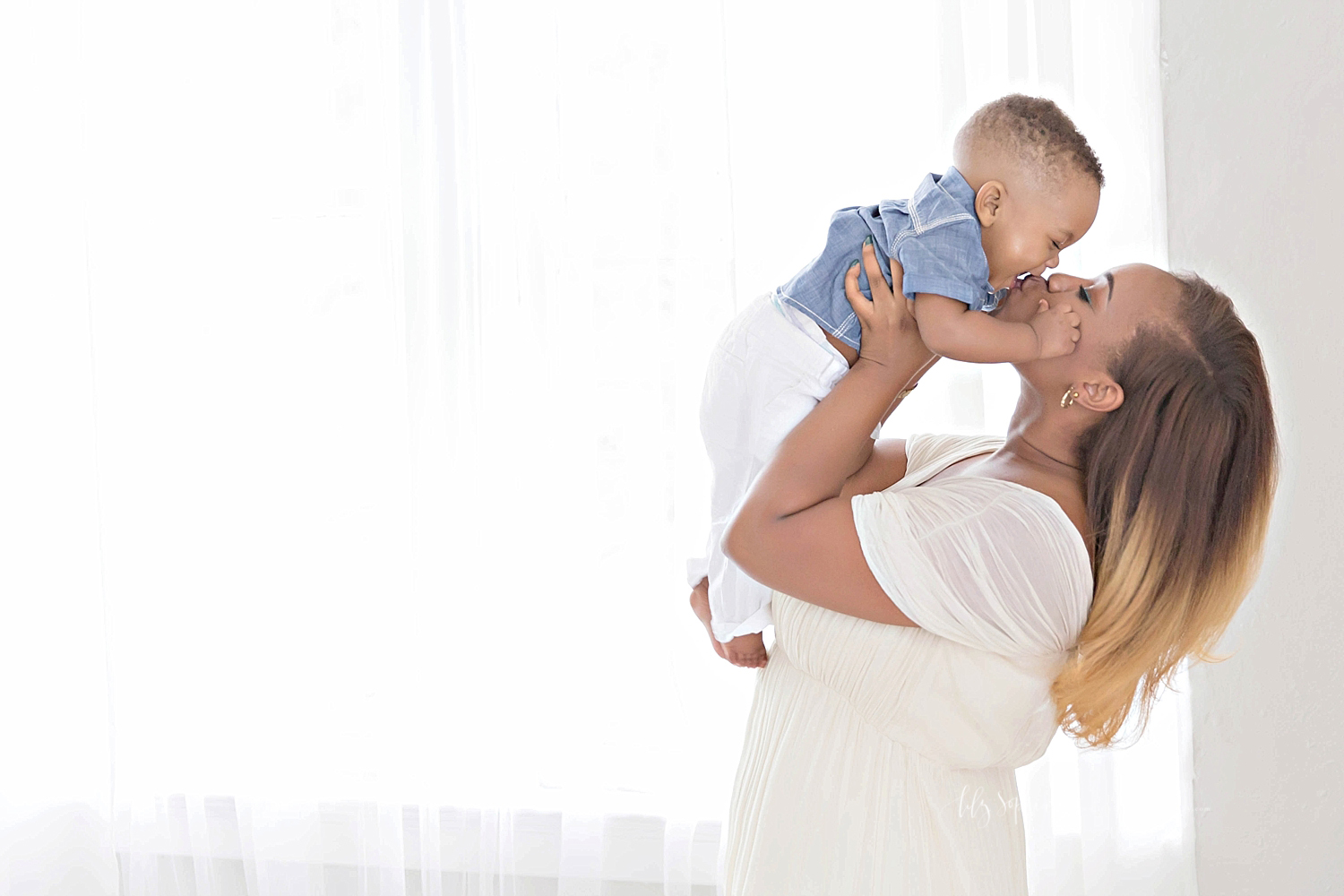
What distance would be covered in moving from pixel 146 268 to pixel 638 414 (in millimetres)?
1150

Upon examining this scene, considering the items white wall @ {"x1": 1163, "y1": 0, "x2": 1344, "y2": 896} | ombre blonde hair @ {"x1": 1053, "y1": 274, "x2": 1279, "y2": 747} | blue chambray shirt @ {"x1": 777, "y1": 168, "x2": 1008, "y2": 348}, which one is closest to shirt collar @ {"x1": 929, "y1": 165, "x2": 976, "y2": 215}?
blue chambray shirt @ {"x1": 777, "y1": 168, "x2": 1008, "y2": 348}

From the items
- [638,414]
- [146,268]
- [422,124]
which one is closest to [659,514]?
[638,414]

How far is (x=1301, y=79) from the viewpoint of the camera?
1.73 meters

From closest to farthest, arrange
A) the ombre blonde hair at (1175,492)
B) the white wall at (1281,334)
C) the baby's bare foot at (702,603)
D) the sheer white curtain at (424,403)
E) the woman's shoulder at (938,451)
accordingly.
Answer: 1. the ombre blonde hair at (1175,492)
2. the woman's shoulder at (938,451)
3. the baby's bare foot at (702,603)
4. the white wall at (1281,334)
5. the sheer white curtain at (424,403)

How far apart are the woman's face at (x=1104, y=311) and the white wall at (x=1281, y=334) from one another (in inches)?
35.6

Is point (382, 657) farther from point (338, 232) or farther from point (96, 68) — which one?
point (96, 68)

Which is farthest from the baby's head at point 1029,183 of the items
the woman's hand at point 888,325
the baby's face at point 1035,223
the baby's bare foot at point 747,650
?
the baby's bare foot at point 747,650

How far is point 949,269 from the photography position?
1.02 meters

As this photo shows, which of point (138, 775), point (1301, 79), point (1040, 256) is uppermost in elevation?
point (1301, 79)

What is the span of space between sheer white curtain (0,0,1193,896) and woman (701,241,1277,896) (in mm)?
842

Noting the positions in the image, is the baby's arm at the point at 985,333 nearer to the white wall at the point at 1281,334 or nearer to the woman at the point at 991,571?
the woman at the point at 991,571

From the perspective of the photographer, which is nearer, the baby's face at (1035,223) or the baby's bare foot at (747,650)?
the baby's face at (1035,223)

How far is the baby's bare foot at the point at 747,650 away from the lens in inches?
51.3

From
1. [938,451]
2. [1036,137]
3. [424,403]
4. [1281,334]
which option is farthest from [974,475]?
[424,403]
